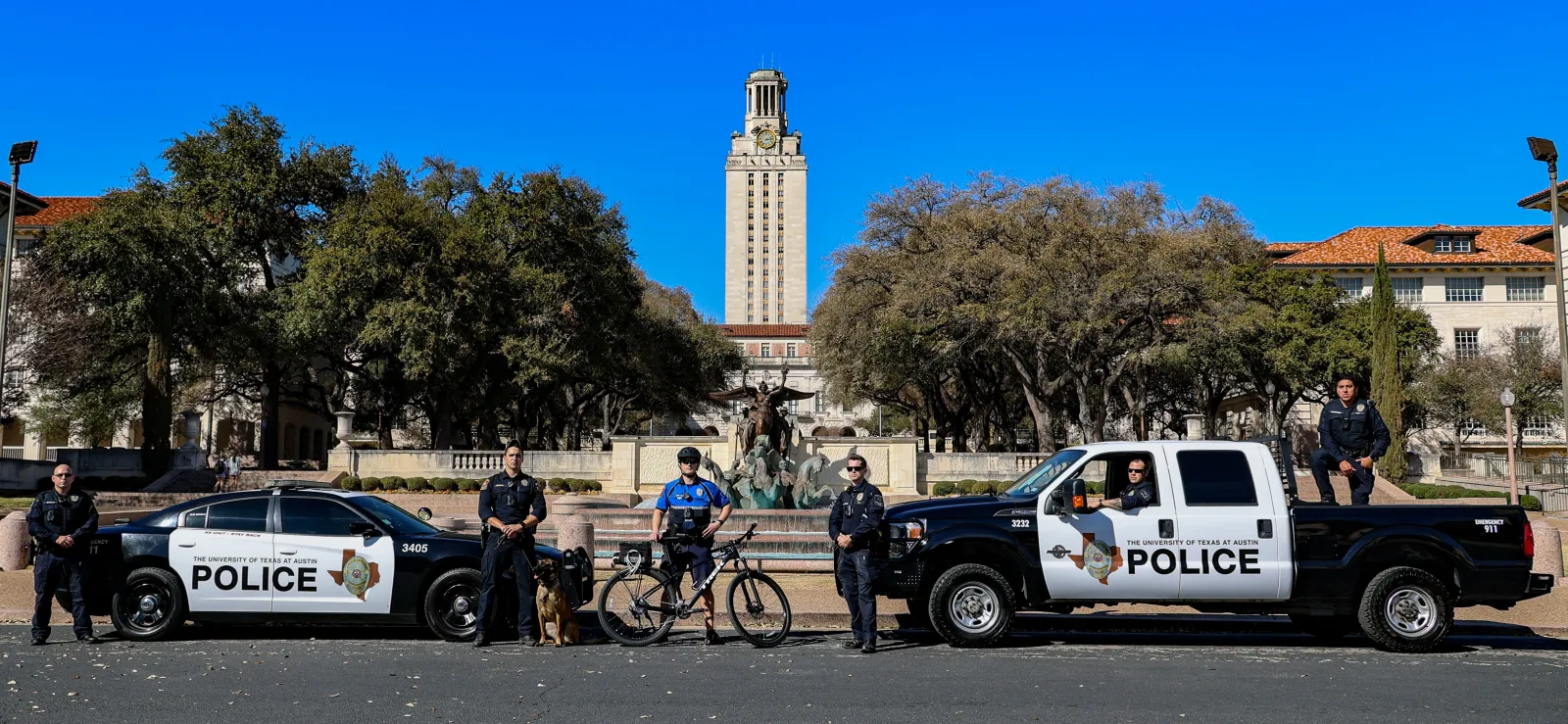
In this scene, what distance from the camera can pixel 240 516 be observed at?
10.8 meters

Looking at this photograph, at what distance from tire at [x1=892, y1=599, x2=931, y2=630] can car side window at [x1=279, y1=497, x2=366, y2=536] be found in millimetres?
5079

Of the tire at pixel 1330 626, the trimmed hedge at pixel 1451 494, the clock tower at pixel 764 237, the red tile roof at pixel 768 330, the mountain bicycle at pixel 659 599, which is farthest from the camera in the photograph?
the clock tower at pixel 764 237

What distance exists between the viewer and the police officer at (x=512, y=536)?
10078mm

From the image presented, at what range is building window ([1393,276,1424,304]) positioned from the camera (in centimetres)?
6625

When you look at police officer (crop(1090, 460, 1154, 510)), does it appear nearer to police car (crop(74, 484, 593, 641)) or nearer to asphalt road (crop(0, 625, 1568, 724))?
asphalt road (crop(0, 625, 1568, 724))

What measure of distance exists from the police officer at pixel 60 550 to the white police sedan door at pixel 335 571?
158 centimetres

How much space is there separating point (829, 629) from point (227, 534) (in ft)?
18.4

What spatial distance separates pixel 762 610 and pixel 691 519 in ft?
3.70

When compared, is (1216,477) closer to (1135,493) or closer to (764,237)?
(1135,493)

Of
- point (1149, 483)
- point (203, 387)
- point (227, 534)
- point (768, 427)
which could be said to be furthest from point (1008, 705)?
point (203, 387)

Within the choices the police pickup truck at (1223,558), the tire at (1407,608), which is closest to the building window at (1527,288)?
the police pickup truck at (1223,558)

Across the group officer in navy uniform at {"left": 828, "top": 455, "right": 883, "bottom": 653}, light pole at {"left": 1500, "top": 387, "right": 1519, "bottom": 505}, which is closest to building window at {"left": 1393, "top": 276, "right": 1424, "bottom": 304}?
light pole at {"left": 1500, "top": 387, "right": 1519, "bottom": 505}

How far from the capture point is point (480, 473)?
139 feet

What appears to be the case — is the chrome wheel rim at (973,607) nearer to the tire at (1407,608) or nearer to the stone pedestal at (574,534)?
the tire at (1407,608)
